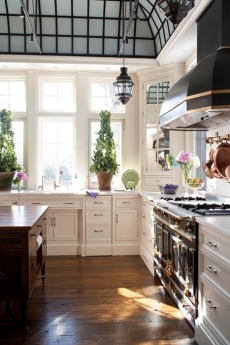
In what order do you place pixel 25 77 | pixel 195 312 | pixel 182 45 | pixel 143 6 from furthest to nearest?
pixel 25 77, pixel 143 6, pixel 182 45, pixel 195 312

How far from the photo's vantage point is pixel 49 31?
17.7 feet

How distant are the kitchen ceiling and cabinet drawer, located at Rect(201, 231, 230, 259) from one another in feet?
11.7

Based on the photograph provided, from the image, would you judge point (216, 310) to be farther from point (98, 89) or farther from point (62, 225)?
point (98, 89)

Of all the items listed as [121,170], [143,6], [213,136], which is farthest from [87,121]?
[213,136]

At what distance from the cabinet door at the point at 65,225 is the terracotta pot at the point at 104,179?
0.62 meters

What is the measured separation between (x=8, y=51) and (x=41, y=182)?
217 cm

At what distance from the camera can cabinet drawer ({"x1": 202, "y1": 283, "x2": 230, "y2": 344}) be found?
86.7 inches

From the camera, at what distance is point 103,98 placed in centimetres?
600

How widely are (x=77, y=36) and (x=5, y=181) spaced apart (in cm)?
254

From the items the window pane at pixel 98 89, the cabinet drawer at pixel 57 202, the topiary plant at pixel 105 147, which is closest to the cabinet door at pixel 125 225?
the cabinet drawer at pixel 57 202

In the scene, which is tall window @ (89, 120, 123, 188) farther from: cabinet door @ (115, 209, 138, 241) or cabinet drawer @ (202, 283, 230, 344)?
cabinet drawer @ (202, 283, 230, 344)

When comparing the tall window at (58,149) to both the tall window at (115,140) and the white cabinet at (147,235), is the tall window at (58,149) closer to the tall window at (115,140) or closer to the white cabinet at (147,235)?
the tall window at (115,140)

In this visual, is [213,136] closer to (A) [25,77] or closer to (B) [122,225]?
(B) [122,225]

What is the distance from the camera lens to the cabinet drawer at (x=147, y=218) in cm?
453
